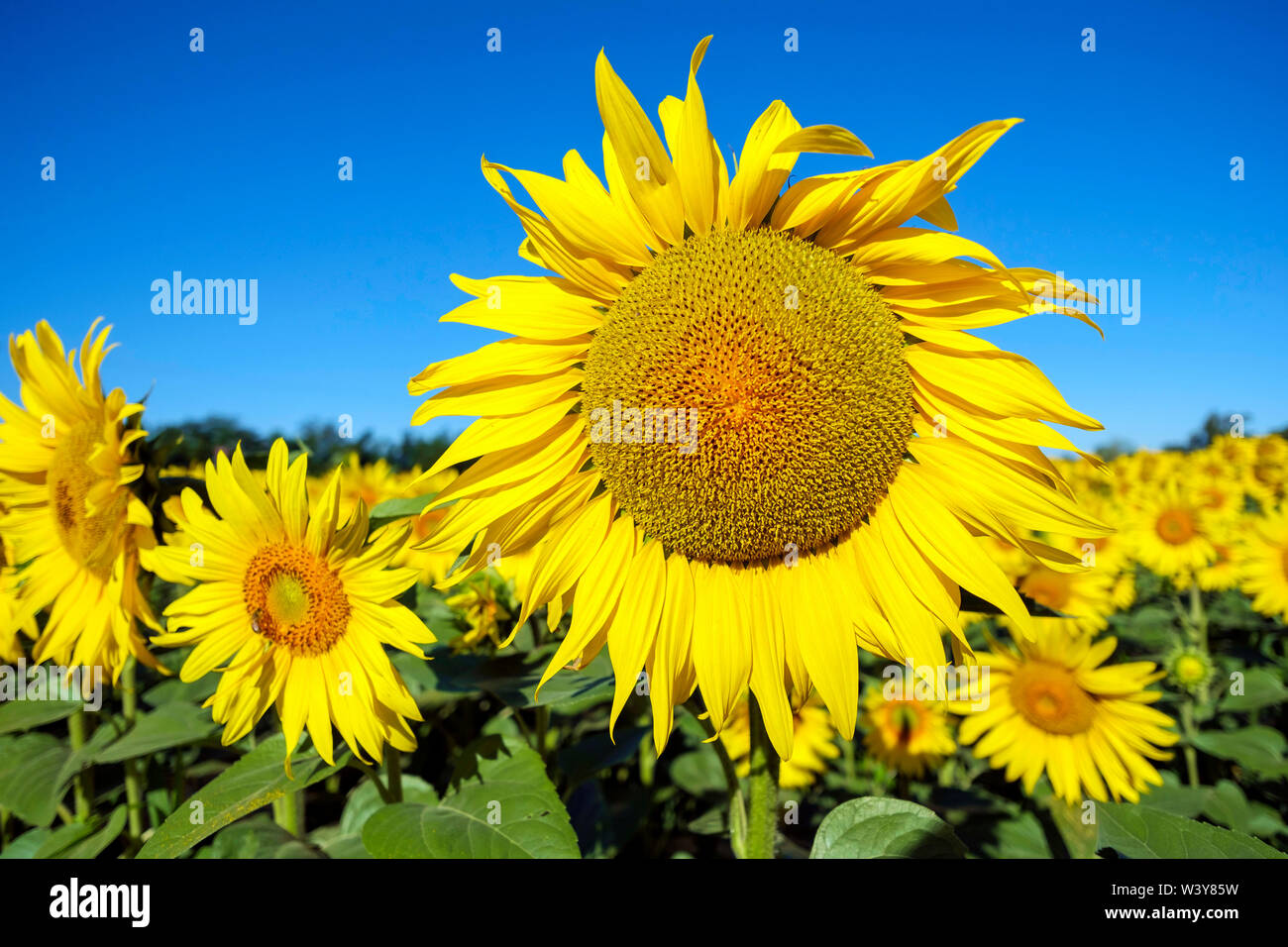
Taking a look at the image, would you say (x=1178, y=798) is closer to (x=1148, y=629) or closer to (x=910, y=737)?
(x=910, y=737)

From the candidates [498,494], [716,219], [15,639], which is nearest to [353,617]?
[498,494]

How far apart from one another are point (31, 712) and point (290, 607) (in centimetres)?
196

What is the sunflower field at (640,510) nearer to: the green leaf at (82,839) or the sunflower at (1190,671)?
the green leaf at (82,839)

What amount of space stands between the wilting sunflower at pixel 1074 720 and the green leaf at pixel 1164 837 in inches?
46.2

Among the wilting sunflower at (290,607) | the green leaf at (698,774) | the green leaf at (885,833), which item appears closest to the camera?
the green leaf at (885,833)

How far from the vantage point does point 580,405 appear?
2.00m

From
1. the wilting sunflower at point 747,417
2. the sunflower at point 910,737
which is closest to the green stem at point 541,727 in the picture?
the wilting sunflower at point 747,417

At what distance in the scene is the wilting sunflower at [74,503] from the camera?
2.43 metres

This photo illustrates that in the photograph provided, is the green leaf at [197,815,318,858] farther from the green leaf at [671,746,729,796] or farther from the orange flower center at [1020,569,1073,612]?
the orange flower center at [1020,569,1073,612]

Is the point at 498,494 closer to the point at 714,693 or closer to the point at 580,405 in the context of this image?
the point at 580,405

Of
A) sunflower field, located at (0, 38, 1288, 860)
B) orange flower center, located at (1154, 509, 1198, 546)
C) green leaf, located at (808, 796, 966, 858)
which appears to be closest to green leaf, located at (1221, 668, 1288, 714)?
orange flower center, located at (1154, 509, 1198, 546)

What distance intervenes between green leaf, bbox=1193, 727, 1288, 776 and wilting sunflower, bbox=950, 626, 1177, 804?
1548 millimetres

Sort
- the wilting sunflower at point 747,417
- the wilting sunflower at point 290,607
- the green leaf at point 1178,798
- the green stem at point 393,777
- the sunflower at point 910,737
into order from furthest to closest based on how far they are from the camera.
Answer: the sunflower at point 910,737 < the green leaf at point 1178,798 < the green stem at point 393,777 < the wilting sunflower at point 290,607 < the wilting sunflower at point 747,417
